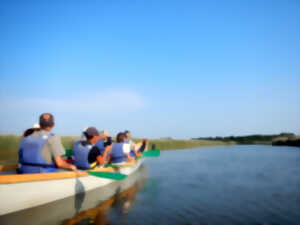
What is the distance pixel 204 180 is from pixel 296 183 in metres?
3.80

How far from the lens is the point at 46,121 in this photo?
546 cm

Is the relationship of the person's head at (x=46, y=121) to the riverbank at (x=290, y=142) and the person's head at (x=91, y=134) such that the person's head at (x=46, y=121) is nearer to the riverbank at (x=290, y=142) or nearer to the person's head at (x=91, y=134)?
the person's head at (x=91, y=134)

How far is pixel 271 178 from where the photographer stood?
11.6 meters

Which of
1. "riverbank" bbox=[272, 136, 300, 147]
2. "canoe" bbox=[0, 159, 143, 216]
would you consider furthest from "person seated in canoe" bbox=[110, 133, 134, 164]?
"riverbank" bbox=[272, 136, 300, 147]

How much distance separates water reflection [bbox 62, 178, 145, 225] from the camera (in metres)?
5.79

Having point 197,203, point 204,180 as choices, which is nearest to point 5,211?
point 197,203

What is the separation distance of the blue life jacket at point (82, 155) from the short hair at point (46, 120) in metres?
1.79

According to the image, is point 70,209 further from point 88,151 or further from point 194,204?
point 194,204

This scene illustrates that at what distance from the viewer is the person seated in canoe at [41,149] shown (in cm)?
552

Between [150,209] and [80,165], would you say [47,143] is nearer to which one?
[80,165]

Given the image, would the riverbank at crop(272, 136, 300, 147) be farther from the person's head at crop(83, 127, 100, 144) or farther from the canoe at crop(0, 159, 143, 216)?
the canoe at crop(0, 159, 143, 216)

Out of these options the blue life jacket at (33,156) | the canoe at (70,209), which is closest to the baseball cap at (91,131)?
the blue life jacket at (33,156)

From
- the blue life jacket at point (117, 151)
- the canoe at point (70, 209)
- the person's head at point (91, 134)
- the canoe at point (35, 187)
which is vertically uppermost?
the person's head at point (91, 134)

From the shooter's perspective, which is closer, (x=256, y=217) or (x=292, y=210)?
(x=256, y=217)
